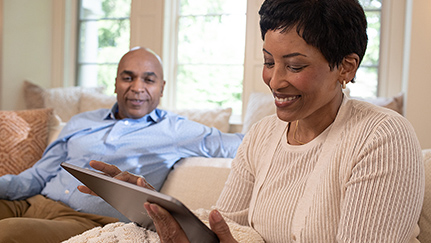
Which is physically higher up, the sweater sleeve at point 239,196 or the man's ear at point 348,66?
the man's ear at point 348,66

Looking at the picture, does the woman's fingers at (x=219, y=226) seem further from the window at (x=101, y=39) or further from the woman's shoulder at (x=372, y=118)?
the window at (x=101, y=39)

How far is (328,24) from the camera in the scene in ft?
3.44

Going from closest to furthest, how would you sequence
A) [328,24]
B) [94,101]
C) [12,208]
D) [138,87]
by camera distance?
[328,24]
[12,208]
[138,87]
[94,101]

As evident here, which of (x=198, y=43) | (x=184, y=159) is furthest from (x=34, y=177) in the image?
(x=198, y=43)

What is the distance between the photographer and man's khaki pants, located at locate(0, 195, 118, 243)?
5.09 ft

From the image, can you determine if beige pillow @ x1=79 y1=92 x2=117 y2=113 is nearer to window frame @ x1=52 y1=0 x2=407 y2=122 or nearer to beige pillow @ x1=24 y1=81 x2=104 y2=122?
beige pillow @ x1=24 y1=81 x2=104 y2=122

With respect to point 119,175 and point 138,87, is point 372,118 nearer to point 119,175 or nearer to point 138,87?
Answer: point 119,175

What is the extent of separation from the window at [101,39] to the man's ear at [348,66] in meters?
3.83

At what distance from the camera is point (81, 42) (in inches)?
195

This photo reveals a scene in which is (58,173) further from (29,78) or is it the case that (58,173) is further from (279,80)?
(29,78)

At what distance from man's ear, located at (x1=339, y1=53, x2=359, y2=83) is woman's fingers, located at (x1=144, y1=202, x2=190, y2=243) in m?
0.56

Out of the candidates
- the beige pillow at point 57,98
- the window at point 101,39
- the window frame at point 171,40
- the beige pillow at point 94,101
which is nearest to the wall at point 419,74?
the window frame at point 171,40

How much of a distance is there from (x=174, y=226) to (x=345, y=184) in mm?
407

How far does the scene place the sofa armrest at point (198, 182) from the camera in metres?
1.98
